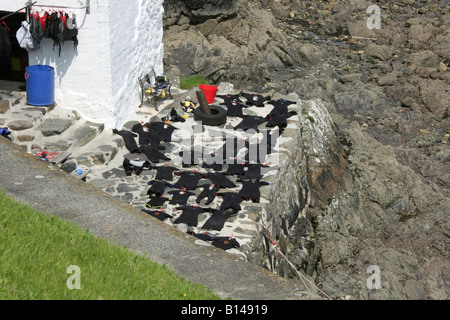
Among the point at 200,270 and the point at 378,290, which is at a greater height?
the point at 200,270

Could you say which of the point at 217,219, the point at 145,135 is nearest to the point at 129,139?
the point at 145,135

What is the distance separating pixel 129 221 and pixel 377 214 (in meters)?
7.85

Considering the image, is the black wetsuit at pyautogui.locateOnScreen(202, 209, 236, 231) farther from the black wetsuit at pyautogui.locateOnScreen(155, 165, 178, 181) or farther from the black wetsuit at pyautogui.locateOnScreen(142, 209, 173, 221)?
the black wetsuit at pyautogui.locateOnScreen(155, 165, 178, 181)

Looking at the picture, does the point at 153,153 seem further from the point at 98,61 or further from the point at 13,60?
the point at 13,60

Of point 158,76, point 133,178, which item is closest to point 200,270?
point 133,178

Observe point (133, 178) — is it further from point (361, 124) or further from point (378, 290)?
point (361, 124)

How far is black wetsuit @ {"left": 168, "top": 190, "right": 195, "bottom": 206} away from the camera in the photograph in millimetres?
8812

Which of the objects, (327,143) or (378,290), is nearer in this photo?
(378,290)

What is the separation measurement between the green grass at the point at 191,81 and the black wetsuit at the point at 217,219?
309 inches

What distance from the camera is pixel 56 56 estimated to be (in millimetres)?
10578

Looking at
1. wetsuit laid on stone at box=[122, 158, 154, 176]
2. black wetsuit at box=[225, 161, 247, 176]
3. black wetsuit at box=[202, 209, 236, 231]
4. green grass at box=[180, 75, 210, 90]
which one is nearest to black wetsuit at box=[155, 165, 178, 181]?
wetsuit laid on stone at box=[122, 158, 154, 176]

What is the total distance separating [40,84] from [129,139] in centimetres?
190

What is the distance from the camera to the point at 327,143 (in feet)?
45.7

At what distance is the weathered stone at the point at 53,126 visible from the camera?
396 inches
